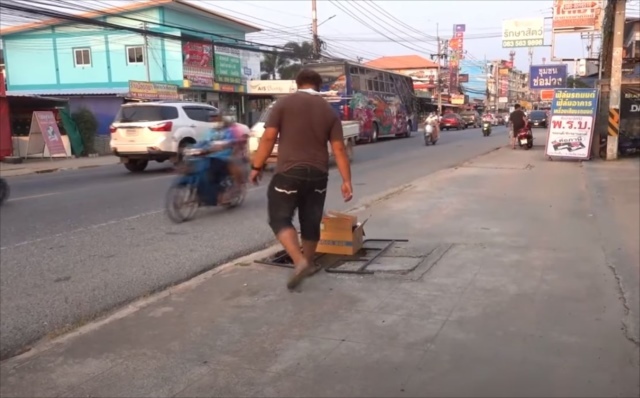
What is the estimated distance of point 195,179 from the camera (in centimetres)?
878

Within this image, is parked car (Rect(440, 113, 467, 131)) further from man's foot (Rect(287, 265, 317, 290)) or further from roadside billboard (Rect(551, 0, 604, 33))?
man's foot (Rect(287, 265, 317, 290))

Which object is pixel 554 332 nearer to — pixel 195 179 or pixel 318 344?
pixel 318 344

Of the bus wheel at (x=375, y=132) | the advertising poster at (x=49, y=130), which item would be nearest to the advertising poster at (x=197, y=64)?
the bus wheel at (x=375, y=132)

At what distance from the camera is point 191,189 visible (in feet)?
28.8

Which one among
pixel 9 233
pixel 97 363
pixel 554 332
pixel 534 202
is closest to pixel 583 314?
pixel 554 332

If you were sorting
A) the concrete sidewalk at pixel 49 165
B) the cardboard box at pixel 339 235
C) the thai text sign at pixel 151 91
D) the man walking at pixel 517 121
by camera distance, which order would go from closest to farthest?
the cardboard box at pixel 339 235 → the concrete sidewalk at pixel 49 165 → the man walking at pixel 517 121 → the thai text sign at pixel 151 91

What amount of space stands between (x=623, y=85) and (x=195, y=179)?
529 inches

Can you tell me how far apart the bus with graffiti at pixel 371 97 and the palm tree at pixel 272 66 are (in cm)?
3048

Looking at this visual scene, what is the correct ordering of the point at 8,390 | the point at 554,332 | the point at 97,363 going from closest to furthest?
the point at 8,390, the point at 97,363, the point at 554,332

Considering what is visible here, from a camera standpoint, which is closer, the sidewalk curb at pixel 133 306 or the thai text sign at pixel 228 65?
the sidewalk curb at pixel 133 306

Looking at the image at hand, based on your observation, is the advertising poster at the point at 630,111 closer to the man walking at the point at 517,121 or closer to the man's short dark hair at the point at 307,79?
the man walking at the point at 517,121

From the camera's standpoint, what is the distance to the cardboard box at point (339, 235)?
6.24 meters

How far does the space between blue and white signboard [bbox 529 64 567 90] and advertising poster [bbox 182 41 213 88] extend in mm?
17786

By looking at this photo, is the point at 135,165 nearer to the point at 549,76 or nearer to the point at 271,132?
the point at 271,132
